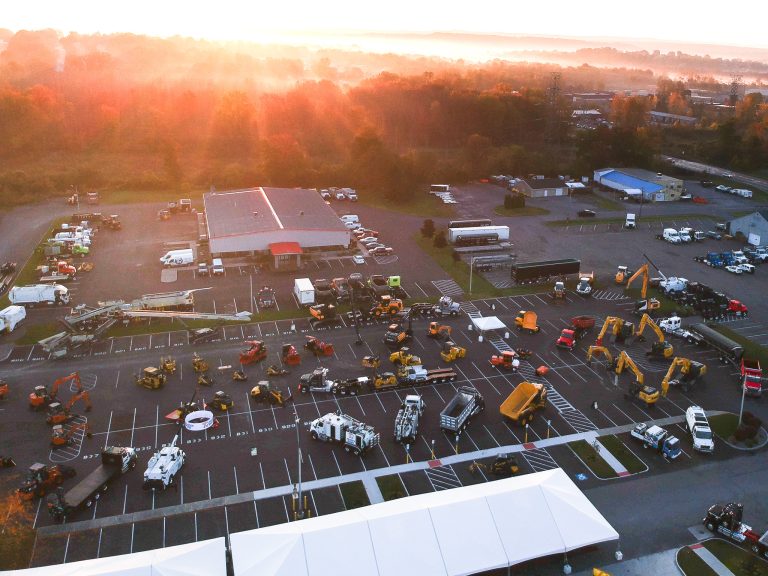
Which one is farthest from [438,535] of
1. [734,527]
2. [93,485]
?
[93,485]

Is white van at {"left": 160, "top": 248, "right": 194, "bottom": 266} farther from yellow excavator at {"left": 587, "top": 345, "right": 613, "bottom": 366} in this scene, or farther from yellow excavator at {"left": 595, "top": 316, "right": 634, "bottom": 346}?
yellow excavator at {"left": 595, "top": 316, "right": 634, "bottom": 346}

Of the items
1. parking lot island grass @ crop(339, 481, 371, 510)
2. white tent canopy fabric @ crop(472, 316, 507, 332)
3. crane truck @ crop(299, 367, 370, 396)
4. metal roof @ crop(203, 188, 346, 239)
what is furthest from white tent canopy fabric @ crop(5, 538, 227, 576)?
metal roof @ crop(203, 188, 346, 239)

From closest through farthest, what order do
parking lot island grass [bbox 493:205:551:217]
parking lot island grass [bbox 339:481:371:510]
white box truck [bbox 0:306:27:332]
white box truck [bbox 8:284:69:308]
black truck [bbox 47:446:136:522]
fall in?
1. black truck [bbox 47:446:136:522]
2. parking lot island grass [bbox 339:481:371:510]
3. white box truck [bbox 0:306:27:332]
4. white box truck [bbox 8:284:69:308]
5. parking lot island grass [bbox 493:205:551:217]

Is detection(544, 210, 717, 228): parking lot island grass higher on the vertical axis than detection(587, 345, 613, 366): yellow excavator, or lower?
lower

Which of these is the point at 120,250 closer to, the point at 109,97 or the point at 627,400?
the point at 627,400

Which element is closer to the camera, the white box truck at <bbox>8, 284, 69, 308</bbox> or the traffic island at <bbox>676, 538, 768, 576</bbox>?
the traffic island at <bbox>676, 538, 768, 576</bbox>

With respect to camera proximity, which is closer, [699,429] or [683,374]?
[699,429]

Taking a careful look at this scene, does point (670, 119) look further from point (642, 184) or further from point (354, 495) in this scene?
point (354, 495)

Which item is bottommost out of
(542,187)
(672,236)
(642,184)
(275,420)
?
(542,187)

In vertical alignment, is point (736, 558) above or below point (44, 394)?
below
